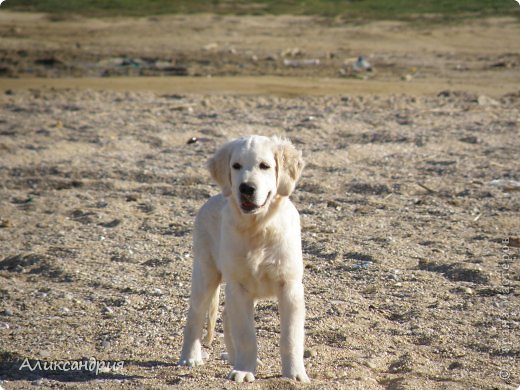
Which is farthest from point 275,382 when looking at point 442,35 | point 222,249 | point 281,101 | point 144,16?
point 144,16

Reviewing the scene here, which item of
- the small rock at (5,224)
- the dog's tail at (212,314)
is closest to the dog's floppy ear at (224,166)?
the dog's tail at (212,314)

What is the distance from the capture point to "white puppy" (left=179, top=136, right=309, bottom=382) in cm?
604

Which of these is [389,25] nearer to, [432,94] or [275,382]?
[432,94]

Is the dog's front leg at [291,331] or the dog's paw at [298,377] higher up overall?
the dog's front leg at [291,331]

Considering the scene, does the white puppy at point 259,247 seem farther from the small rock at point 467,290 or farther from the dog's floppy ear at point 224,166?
the small rock at point 467,290

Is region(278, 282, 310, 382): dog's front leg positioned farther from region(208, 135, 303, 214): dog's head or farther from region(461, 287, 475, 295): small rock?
region(461, 287, 475, 295): small rock

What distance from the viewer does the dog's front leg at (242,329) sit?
20.0ft

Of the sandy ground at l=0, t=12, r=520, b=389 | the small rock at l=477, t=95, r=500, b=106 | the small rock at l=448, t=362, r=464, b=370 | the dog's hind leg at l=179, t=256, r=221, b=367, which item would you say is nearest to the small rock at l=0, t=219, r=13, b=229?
the sandy ground at l=0, t=12, r=520, b=389

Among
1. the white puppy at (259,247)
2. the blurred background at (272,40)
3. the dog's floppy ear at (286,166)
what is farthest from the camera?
the blurred background at (272,40)

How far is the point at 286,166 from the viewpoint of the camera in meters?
6.19

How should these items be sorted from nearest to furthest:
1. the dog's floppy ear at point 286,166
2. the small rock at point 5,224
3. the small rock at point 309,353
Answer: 1. the dog's floppy ear at point 286,166
2. the small rock at point 309,353
3. the small rock at point 5,224

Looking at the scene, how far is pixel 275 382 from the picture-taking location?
19.6 ft

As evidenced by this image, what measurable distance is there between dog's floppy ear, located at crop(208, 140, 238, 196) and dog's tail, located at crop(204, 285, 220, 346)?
890 mm

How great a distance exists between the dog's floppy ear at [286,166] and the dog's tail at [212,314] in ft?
3.39
